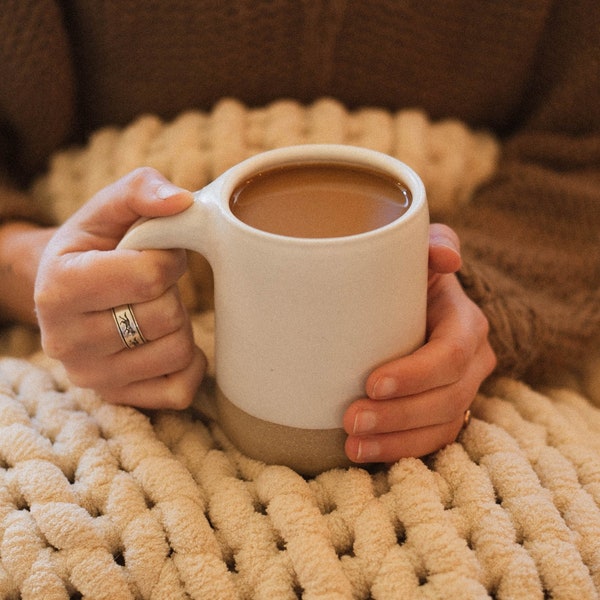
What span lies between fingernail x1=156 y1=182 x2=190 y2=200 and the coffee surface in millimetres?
40

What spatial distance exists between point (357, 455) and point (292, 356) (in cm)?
11

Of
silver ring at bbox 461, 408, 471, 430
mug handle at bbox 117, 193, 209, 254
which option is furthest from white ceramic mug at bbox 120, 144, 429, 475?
silver ring at bbox 461, 408, 471, 430

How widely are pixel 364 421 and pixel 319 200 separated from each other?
167mm

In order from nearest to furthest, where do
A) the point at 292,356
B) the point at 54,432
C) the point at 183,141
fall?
the point at 292,356, the point at 54,432, the point at 183,141

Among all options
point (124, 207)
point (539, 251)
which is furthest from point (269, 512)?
point (539, 251)

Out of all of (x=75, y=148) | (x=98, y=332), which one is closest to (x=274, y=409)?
(x=98, y=332)

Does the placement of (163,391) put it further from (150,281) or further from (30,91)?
(30,91)

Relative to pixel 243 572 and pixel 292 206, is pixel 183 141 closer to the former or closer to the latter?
pixel 292 206

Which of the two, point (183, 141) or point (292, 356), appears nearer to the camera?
point (292, 356)

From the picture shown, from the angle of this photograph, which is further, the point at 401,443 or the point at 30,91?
the point at 30,91

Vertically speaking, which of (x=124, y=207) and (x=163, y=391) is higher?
(x=124, y=207)

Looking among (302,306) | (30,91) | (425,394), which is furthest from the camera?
(30,91)

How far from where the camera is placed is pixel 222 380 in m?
0.57

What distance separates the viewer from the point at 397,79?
88 centimetres
